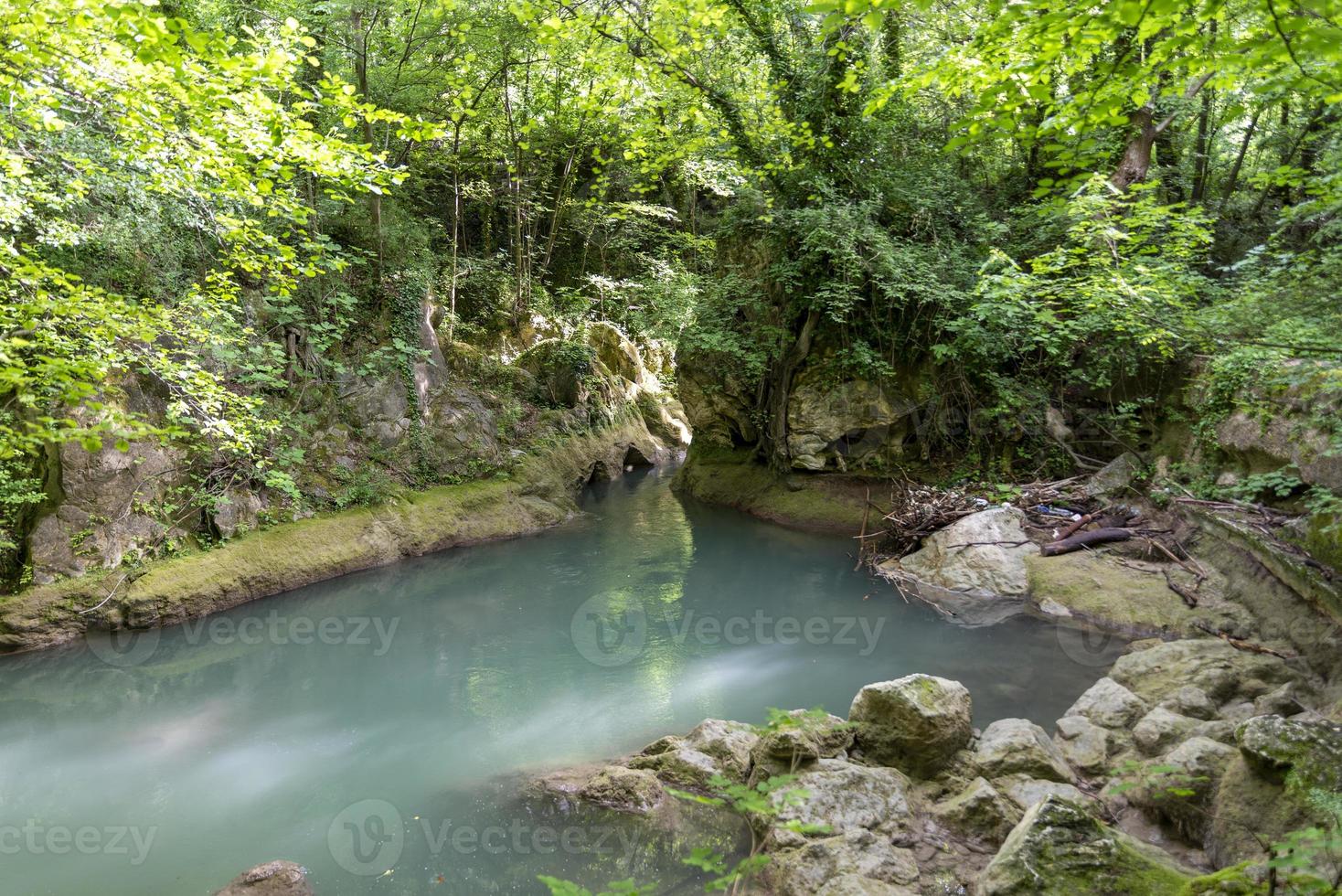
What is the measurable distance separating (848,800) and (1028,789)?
101 cm

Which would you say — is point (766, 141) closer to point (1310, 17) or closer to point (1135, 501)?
point (1135, 501)

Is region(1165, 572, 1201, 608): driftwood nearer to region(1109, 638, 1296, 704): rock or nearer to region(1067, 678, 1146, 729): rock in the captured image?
region(1109, 638, 1296, 704): rock

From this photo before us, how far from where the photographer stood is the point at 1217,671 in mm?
4988

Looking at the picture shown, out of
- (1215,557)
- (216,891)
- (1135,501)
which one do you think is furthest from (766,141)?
(216,891)

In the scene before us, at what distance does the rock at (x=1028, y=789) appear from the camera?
386 centimetres

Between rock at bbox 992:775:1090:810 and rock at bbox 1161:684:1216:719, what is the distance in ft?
3.92

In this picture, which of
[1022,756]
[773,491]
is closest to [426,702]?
[1022,756]

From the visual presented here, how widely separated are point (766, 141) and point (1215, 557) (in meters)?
8.17

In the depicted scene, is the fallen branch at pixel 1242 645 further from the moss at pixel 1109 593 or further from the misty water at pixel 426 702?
the misty water at pixel 426 702

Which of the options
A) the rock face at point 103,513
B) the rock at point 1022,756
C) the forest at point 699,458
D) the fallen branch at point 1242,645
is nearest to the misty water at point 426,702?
the forest at point 699,458

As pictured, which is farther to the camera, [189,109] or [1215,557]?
[1215,557]

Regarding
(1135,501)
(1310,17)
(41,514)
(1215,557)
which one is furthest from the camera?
(1135,501)

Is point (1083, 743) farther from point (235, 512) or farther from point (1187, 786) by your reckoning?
point (235, 512)

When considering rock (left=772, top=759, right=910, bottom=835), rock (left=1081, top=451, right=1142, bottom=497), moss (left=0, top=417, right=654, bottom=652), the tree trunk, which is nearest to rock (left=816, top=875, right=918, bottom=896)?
rock (left=772, top=759, right=910, bottom=835)
